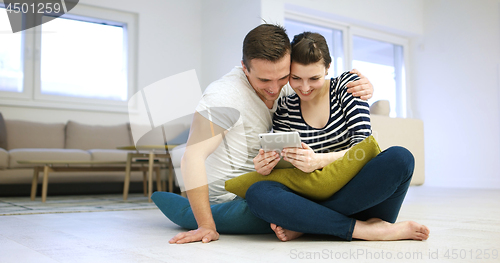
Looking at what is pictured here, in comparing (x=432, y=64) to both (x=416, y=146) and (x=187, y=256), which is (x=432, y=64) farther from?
(x=187, y=256)

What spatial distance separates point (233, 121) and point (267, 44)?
0.98ft

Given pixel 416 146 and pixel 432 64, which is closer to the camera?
pixel 416 146

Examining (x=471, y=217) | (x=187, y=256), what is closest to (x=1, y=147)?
(x=187, y=256)

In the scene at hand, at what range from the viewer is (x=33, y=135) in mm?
4859

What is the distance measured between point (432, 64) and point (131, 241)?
6.47m

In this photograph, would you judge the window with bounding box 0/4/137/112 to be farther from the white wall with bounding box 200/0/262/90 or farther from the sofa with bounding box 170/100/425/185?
the sofa with bounding box 170/100/425/185

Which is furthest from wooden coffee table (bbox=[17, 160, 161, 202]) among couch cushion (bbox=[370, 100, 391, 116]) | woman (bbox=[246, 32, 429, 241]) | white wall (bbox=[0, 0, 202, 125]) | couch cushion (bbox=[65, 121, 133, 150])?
woman (bbox=[246, 32, 429, 241])

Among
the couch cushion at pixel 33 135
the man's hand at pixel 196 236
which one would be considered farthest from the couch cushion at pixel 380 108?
the couch cushion at pixel 33 135

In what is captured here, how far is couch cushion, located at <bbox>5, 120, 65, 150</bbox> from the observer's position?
15.6 ft

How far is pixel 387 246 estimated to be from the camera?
1.26 meters

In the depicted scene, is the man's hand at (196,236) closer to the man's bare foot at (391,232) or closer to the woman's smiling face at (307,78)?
the man's bare foot at (391,232)

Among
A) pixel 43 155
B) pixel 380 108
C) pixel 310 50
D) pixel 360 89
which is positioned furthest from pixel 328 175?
pixel 43 155

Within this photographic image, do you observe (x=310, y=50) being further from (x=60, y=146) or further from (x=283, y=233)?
(x=60, y=146)

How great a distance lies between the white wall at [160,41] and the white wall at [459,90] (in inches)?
148
